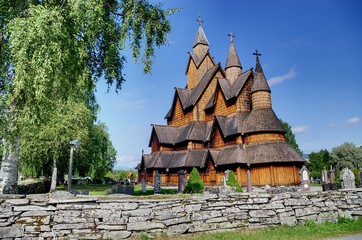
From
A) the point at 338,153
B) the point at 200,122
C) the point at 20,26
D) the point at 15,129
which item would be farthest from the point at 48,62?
the point at 338,153

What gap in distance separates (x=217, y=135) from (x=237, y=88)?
6.33 metres

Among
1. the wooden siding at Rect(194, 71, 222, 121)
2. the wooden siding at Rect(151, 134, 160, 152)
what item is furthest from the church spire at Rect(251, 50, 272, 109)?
the wooden siding at Rect(151, 134, 160, 152)

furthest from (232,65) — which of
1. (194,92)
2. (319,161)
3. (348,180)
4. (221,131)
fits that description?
(319,161)

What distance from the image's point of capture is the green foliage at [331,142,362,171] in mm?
61222

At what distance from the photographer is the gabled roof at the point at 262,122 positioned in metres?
27.9

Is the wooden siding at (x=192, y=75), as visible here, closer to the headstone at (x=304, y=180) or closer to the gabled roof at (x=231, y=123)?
the gabled roof at (x=231, y=123)

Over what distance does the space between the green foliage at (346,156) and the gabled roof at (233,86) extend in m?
41.6

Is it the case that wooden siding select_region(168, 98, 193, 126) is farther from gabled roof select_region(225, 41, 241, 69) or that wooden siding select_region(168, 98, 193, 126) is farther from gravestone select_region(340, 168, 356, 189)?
gravestone select_region(340, 168, 356, 189)

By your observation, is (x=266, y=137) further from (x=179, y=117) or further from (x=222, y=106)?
(x=179, y=117)

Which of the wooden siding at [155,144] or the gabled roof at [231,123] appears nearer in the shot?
the gabled roof at [231,123]

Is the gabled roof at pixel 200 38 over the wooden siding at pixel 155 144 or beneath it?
over

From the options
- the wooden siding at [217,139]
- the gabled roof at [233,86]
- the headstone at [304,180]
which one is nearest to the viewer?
the headstone at [304,180]

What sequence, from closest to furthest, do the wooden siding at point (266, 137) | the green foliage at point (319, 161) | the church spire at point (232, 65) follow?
1. the wooden siding at point (266, 137)
2. the church spire at point (232, 65)
3. the green foliage at point (319, 161)

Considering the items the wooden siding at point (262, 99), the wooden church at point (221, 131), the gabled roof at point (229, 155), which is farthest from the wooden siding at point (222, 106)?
the gabled roof at point (229, 155)
